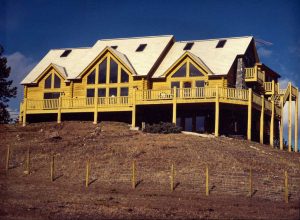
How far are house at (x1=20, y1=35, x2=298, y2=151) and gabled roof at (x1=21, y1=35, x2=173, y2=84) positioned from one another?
0.10 m

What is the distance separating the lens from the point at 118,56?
1809 inches

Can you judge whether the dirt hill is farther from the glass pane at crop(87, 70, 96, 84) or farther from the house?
the glass pane at crop(87, 70, 96, 84)

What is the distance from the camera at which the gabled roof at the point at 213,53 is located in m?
44.5

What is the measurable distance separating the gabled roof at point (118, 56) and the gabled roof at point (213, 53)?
100 cm

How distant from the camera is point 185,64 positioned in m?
44.4

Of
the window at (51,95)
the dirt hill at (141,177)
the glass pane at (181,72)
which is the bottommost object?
the dirt hill at (141,177)

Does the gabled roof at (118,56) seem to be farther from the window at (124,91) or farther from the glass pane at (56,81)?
the window at (124,91)

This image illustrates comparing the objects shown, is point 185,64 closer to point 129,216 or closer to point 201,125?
point 201,125

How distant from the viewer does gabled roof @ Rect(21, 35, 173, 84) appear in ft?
155

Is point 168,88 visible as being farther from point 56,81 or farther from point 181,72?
point 56,81

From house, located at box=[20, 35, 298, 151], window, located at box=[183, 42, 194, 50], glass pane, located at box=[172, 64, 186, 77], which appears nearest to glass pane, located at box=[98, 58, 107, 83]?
house, located at box=[20, 35, 298, 151]

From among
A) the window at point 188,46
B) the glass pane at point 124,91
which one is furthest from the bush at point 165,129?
the window at point 188,46

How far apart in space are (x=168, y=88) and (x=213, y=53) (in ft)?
18.3

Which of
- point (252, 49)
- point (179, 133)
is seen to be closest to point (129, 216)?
point (179, 133)
